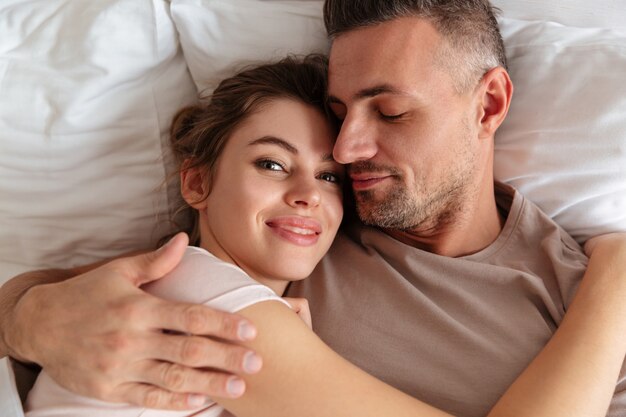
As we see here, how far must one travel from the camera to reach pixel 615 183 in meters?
1.59

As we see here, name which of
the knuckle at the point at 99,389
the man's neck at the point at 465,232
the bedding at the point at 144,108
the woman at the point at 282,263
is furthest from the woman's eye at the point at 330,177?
the knuckle at the point at 99,389

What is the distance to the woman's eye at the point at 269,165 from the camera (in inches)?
55.1

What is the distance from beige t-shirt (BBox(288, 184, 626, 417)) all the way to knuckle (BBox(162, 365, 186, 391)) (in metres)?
0.47

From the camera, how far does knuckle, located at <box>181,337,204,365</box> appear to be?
3.33 feet

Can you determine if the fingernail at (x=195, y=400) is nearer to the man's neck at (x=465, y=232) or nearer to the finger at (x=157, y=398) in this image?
the finger at (x=157, y=398)

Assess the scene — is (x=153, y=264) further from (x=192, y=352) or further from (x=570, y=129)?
(x=570, y=129)

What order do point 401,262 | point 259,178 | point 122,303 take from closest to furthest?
point 122,303 < point 259,178 < point 401,262

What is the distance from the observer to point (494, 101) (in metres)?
1.57

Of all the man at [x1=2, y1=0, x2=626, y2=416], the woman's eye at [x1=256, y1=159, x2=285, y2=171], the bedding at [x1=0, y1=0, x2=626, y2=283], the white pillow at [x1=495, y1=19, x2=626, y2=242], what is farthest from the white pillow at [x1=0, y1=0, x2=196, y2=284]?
the white pillow at [x1=495, y1=19, x2=626, y2=242]

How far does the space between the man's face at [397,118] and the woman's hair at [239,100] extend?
0.24ft

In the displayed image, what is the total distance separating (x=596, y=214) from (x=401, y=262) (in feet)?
1.73

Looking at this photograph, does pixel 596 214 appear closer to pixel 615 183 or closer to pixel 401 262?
pixel 615 183

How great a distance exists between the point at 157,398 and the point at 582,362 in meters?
0.79

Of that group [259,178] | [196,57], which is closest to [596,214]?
[259,178]
